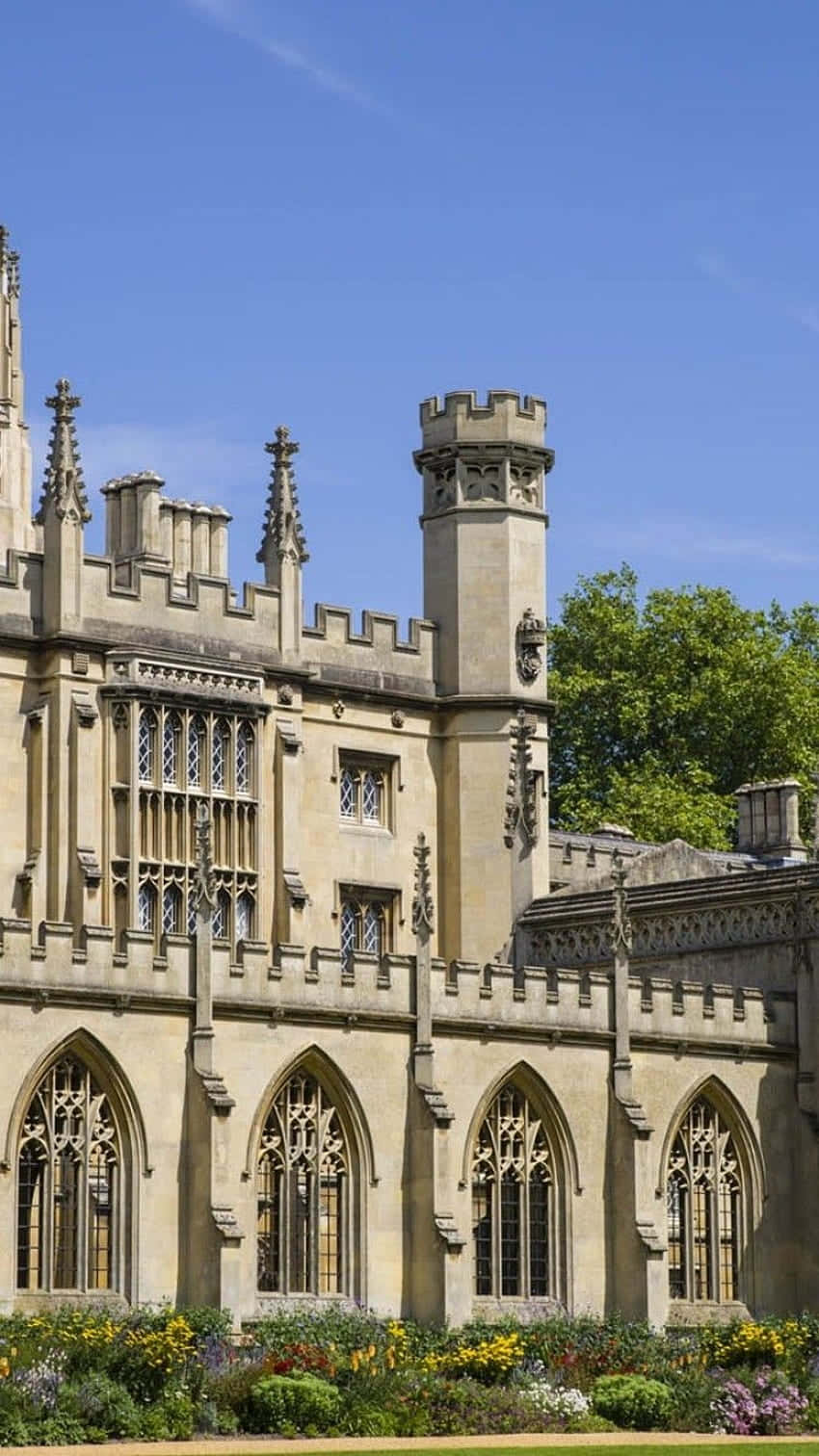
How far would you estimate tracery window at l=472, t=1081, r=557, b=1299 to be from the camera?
43688 millimetres

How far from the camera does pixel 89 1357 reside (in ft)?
110

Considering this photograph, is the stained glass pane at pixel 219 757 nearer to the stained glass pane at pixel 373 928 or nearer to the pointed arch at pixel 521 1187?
the stained glass pane at pixel 373 928

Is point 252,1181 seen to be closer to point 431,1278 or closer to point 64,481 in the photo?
point 431,1278

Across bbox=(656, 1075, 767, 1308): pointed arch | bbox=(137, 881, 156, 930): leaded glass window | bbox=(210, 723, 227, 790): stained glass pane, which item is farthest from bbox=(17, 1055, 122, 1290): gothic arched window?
bbox=(210, 723, 227, 790): stained glass pane

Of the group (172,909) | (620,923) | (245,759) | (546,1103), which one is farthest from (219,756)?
(546,1103)

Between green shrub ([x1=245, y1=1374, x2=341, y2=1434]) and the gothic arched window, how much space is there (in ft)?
20.6

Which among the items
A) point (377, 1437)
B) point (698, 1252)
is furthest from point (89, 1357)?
point (698, 1252)

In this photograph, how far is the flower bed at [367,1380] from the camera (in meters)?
32.5

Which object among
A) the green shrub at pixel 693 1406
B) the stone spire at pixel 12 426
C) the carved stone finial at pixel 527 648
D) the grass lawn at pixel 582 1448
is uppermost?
the stone spire at pixel 12 426

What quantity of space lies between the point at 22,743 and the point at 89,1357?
14907mm

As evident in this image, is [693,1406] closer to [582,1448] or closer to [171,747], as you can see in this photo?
[582,1448]

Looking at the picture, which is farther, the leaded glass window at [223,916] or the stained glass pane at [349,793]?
the stained glass pane at [349,793]

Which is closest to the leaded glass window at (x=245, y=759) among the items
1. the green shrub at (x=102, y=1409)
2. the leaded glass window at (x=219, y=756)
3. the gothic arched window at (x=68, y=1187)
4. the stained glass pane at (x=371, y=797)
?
the leaded glass window at (x=219, y=756)

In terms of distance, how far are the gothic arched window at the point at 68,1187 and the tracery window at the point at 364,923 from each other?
11276mm
